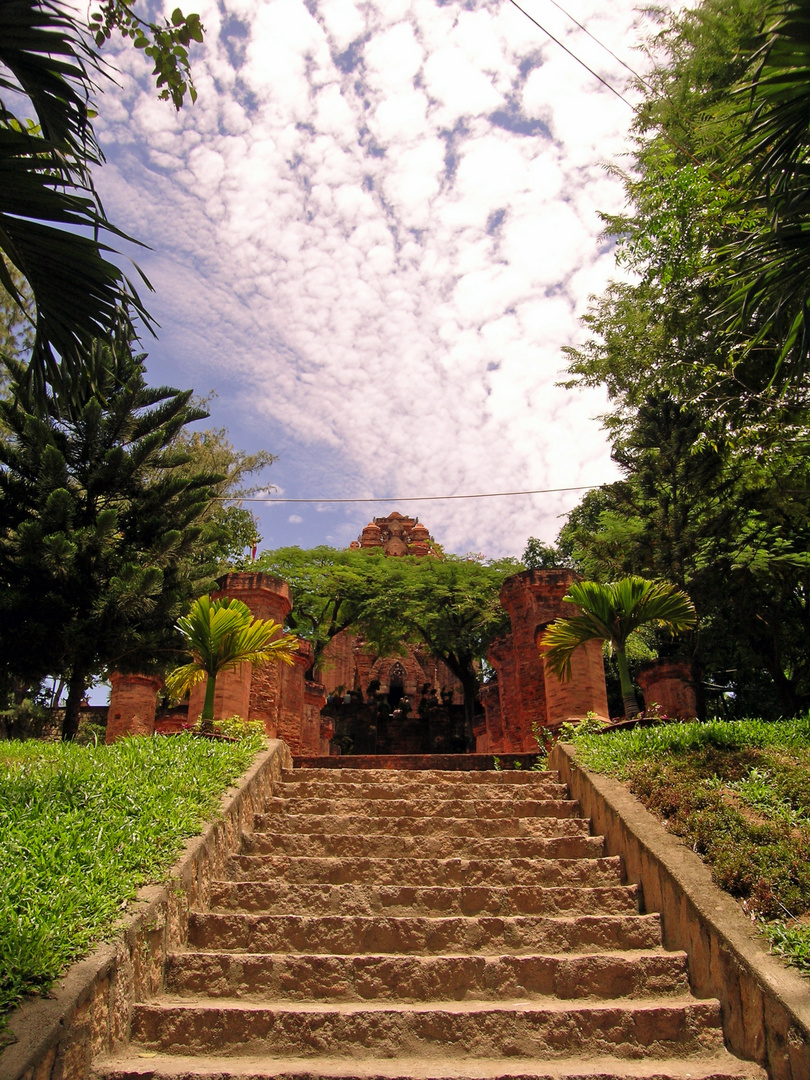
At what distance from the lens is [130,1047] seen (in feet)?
10.6

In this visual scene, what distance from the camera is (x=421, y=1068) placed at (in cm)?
311

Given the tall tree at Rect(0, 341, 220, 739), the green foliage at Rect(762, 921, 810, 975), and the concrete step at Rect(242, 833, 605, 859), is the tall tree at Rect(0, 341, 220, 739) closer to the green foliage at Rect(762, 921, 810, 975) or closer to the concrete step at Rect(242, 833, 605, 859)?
the concrete step at Rect(242, 833, 605, 859)

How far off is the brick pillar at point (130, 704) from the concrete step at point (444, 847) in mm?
6115

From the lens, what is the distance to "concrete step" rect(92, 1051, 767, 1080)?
2.96 m

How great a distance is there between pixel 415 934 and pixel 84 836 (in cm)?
183

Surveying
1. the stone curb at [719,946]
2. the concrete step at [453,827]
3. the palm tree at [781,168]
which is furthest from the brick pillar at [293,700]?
the palm tree at [781,168]

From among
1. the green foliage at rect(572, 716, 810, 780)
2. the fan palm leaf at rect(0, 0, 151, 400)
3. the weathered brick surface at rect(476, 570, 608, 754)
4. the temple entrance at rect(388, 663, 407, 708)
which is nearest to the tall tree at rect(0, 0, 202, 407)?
the fan palm leaf at rect(0, 0, 151, 400)

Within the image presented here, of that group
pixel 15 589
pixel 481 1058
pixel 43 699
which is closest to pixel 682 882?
pixel 481 1058

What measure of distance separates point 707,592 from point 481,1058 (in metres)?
10.9

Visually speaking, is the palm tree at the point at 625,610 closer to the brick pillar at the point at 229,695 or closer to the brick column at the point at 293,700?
the brick pillar at the point at 229,695

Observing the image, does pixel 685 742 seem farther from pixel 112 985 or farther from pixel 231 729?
pixel 112 985

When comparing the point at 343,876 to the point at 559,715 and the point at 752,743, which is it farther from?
the point at 559,715

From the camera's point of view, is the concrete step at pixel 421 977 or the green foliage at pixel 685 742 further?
the green foliage at pixel 685 742

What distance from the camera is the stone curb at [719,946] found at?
2.98 m
